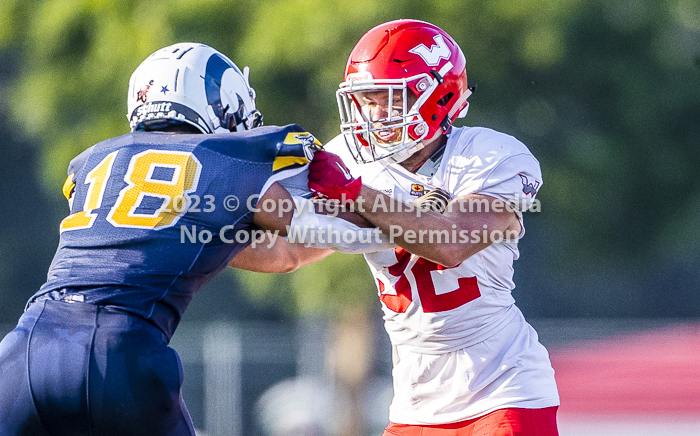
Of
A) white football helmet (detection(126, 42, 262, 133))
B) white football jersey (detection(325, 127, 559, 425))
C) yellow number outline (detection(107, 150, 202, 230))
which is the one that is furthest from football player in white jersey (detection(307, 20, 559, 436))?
yellow number outline (detection(107, 150, 202, 230))

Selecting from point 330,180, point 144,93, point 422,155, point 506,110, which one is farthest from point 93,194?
point 506,110

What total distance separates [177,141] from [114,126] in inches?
137

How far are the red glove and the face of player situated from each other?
550 mm

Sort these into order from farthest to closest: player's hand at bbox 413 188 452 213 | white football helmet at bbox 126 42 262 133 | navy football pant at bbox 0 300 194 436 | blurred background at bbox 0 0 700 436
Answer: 1. blurred background at bbox 0 0 700 436
2. player's hand at bbox 413 188 452 213
3. white football helmet at bbox 126 42 262 133
4. navy football pant at bbox 0 300 194 436

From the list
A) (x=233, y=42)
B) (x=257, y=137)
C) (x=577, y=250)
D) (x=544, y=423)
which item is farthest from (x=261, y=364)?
(x=257, y=137)

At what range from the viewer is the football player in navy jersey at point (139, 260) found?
2.37m

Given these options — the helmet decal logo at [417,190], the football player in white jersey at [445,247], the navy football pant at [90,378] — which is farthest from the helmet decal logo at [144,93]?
the helmet decal logo at [417,190]

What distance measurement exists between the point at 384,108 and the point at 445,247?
0.70 m

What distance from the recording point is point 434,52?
3.46 metres

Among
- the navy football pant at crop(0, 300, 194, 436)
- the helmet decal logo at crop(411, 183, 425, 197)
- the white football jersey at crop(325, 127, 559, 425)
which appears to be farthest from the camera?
the helmet decal logo at crop(411, 183, 425, 197)

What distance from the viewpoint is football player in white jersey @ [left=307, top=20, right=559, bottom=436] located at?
314 cm

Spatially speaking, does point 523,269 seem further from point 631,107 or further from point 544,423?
point 544,423

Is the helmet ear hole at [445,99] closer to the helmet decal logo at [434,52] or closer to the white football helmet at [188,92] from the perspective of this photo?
the helmet decal logo at [434,52]

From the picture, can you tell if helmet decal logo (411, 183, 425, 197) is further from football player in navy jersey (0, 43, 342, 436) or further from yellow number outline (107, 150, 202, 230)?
yellow number outline (107, 150, 202, 230)
